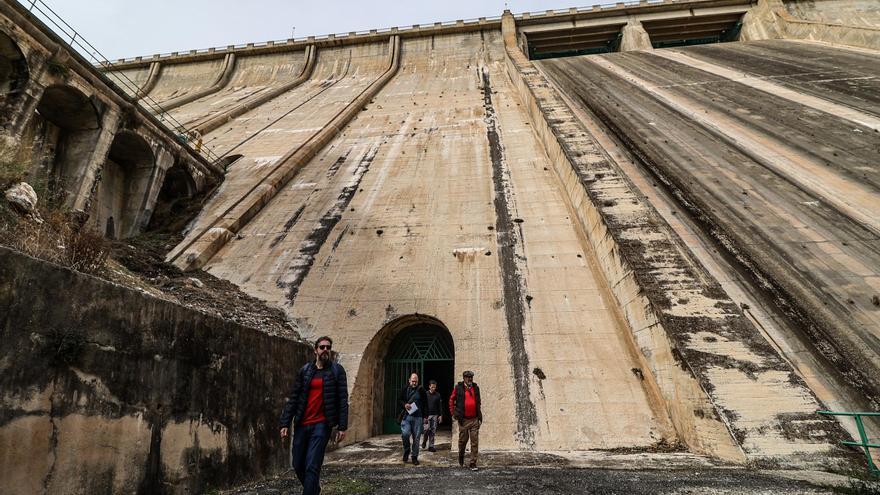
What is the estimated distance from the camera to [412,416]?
6191mm

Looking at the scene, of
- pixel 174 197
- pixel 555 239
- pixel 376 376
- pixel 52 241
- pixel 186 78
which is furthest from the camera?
pixel 186 78

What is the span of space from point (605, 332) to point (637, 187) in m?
4.61

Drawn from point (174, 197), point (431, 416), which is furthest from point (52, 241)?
point (174, 197)

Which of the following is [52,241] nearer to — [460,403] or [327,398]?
[327,398]

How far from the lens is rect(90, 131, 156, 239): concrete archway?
10.6 meters

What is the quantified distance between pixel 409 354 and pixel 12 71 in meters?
9.13

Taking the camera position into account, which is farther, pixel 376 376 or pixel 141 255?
pixel 141 255

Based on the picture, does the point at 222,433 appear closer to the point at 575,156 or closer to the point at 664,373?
the point at 664,373

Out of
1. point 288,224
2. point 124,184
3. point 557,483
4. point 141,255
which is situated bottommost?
point 557,483

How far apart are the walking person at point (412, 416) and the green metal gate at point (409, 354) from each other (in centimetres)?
242

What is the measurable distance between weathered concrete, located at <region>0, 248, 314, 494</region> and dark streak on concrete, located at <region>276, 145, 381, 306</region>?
4798mm

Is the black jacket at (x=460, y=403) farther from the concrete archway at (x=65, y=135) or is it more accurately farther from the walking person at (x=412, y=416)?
the concrete archway at (x=65, y=135)

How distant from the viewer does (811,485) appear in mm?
3961

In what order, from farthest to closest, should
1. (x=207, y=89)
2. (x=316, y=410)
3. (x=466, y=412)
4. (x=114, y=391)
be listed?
(x=207, y=89), (x=466, y=412), (x=316, y=410), (x=114, y=391)
